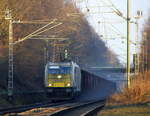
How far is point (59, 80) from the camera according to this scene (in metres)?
39.3

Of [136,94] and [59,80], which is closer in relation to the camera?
[136,94]

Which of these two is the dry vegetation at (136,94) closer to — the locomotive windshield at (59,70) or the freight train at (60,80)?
the freight train at (60,80)

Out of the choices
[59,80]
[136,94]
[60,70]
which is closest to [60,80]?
[59,80]

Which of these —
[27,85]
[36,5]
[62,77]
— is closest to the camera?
[62,77]

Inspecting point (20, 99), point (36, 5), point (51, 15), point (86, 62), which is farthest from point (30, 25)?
point (86, 62)

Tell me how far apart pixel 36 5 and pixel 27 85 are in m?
10.2

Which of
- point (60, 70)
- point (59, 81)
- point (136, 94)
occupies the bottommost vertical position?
point (136, 94)

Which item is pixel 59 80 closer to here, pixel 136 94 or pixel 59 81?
pixel 59 81

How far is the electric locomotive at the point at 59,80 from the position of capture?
39.0 m

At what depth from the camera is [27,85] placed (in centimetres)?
5134

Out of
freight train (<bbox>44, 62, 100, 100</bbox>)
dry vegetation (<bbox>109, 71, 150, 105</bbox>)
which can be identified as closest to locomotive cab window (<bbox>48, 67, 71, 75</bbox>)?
freight train (<bbox>44, 62, 100, 100</bbox>)

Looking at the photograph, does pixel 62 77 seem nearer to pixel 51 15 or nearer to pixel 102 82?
pixel 51 15

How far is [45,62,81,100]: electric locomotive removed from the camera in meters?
39.0

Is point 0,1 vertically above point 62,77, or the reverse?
point 0,1
